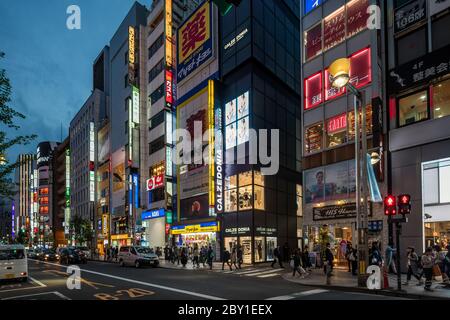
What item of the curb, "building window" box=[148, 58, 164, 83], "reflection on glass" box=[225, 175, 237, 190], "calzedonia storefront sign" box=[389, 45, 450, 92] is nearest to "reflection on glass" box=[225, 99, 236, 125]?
"reflection on glass" box=[225, 175, 237, 190]

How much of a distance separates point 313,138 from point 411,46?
338 inches

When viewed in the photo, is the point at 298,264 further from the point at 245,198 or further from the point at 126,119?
the point at 126,119

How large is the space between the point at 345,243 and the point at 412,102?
887 centimetres

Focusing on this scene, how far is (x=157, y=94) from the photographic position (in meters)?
54.5

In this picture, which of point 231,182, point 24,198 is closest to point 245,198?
point 231,182

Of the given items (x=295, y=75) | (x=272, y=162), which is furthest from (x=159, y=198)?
(x=295, y=75)

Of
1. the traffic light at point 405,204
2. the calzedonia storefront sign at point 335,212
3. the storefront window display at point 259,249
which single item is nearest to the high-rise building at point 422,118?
the calzedonia storefront sign at point 335,212

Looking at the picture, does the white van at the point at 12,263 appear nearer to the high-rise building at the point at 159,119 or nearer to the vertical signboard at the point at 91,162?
the high-rise building at the point at 159,119

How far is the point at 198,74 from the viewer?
45.5m

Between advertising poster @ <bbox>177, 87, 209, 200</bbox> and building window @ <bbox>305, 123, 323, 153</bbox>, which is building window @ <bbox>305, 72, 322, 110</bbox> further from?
advertising poster @ <bbox>177, 87, 209, 200</bbox>

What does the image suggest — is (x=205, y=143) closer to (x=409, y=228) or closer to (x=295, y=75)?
(x=295, y=75)

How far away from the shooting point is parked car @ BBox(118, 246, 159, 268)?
33.6 m
